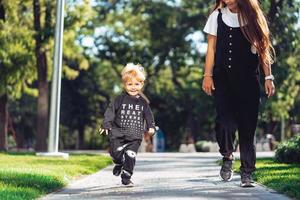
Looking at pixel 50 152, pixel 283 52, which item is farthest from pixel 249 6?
pixel 283 52

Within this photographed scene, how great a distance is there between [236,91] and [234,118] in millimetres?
311

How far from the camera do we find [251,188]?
22.6 ft

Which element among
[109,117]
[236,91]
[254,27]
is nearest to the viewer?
[254,27]

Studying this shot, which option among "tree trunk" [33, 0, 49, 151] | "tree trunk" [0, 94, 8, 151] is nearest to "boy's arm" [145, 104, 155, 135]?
"tree trunk" [33, 0, 49, 151]

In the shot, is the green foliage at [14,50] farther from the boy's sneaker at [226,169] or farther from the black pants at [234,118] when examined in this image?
the black pants at [234,118]

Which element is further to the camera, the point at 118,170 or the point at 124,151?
the point at 118,170

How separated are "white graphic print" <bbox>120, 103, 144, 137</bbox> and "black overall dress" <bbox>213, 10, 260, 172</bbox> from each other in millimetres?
1191

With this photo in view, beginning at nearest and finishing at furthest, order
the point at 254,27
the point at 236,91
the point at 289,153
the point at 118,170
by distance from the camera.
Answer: the point at 254,27 < the point at 236,91 < the point at 118,170 < the point at 289,153

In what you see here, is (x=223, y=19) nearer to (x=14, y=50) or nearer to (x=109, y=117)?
(x=109, y=117)

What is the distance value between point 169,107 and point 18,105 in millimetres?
12516

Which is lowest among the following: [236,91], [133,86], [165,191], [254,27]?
[165,191]

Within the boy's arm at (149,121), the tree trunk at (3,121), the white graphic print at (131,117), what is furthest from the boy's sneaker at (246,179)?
the tree trunk at (3,121)

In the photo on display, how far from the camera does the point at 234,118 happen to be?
272 inches

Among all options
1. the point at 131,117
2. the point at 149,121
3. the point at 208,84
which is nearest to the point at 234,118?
the point at 208,84
